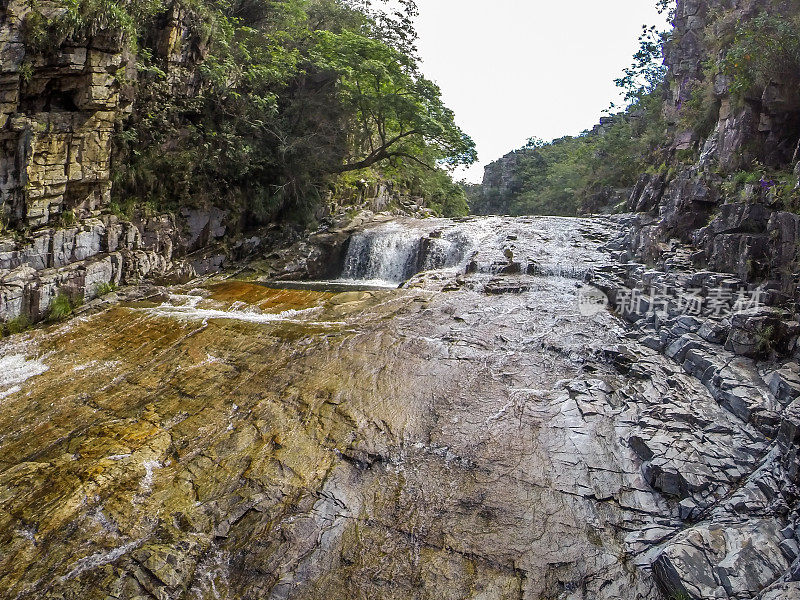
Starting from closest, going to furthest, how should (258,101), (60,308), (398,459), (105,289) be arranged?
(398,459) < (60,308) < (105,289) < (258,101)

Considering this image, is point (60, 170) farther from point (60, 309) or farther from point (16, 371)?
point (16, 371)

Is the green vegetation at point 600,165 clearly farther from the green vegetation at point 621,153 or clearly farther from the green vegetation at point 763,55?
the green vegetation at point 763,55

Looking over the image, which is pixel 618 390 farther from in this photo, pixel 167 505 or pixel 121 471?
pixel 121 471

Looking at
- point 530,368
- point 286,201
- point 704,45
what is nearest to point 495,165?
point 704,45

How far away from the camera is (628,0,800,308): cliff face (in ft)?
24.9

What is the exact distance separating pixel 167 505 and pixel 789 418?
6.26 meters

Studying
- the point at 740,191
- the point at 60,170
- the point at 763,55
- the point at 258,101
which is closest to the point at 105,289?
the point at 60,170

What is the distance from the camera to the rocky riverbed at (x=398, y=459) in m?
3.89

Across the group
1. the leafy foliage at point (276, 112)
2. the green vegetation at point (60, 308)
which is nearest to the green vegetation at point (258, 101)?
the leafy foliage at point (276, 112)

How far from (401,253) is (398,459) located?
10301 millimetres

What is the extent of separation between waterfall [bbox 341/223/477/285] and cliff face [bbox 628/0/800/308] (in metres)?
5.11

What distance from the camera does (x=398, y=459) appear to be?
17.5 ft

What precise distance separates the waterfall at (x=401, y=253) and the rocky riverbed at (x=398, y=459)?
5611 mm

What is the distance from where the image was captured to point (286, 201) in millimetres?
15555
